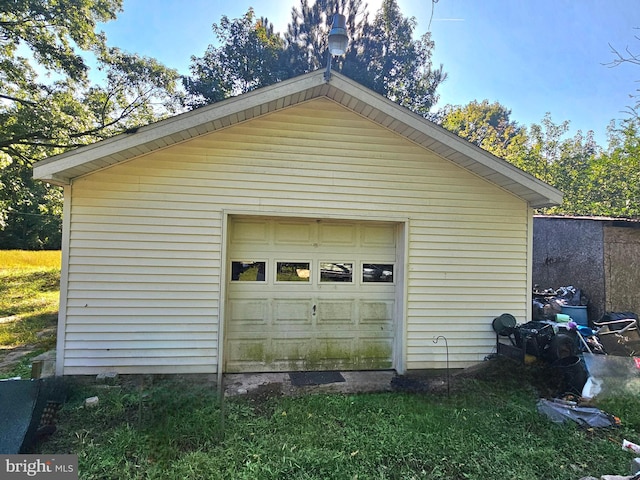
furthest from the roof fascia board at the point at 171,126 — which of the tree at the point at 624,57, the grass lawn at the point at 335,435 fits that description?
the tree at the point at 624,57

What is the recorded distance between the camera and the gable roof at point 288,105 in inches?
160

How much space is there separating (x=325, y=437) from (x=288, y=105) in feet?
13.7

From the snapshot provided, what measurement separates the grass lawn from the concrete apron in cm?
22

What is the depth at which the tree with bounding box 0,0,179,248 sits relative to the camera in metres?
9.41

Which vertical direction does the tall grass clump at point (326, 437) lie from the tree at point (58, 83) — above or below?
below

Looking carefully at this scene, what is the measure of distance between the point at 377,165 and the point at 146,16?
27.6ft

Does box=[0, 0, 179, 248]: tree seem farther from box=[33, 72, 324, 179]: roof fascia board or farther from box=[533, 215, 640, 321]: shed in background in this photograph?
box=[533, 215, 640, 321]: shed in background

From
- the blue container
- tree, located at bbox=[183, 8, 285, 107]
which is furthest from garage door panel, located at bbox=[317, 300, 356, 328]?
tree, located at bbox=[183, 8, 285, 107]

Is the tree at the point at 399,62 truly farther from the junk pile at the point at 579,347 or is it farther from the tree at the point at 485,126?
the junk pile at the point at 579,347

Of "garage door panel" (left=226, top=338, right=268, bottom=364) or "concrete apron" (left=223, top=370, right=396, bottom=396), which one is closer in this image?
"concrete apron" (left=223, top=370, right=396, bottom=396)

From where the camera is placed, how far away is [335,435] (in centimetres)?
327

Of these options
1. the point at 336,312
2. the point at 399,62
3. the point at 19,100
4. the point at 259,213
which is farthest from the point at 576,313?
the point at 19,100

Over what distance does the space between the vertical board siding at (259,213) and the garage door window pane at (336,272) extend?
82cm

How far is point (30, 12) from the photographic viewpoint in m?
9.39
